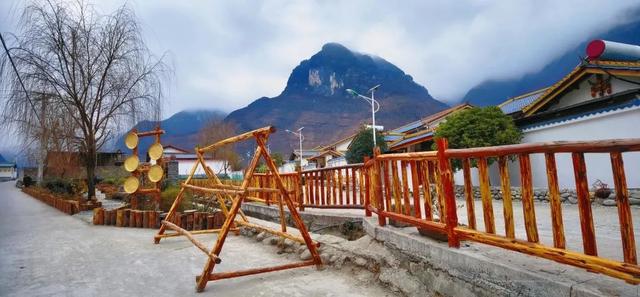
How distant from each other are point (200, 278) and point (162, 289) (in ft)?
1.47

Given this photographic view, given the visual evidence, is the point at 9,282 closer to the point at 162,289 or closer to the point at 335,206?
the point at 162,289

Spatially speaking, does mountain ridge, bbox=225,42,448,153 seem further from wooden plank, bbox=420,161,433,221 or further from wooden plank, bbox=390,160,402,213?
wooden plank, bbox=420,161,433,221

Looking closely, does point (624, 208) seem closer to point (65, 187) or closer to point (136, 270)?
point (136, 270)

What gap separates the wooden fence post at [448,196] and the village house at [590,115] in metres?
6.85

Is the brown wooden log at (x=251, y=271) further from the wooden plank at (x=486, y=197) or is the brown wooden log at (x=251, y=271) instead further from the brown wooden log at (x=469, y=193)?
the wooden plank at (x=486, y=197)

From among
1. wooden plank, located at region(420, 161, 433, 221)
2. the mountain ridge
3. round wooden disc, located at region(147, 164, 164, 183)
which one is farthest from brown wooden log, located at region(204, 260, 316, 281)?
the mountain ridge

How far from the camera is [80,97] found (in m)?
10.6

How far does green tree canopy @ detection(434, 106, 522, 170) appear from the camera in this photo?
11.7 m

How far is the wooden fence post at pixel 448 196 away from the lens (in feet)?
9.71

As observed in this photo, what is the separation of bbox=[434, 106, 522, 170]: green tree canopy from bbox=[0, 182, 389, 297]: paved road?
28.6ft

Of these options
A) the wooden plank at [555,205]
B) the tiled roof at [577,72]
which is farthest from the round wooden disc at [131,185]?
the tiled roof at [577,72]

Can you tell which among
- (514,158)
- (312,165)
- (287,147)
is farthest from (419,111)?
(514,158)

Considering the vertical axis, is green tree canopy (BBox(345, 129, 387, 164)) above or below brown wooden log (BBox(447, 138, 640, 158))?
above

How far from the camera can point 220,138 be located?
38344mm
